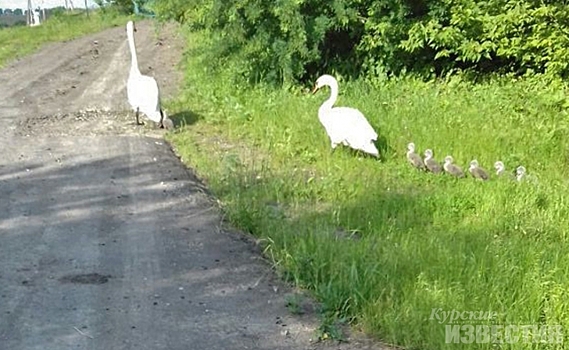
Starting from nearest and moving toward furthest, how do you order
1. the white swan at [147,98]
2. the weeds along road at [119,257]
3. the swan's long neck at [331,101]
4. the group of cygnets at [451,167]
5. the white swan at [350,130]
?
the weeds along road at [119,257], the group of cygnets at [451,167], the white swan at [350,130], the swan's long neck at [331,101], the white swan at [147,98]

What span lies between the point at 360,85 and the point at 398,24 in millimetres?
1204

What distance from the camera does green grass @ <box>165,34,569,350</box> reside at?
13.9 ft

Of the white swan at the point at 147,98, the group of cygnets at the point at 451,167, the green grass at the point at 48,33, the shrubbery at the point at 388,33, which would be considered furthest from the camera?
the green grass at the point at 48,33

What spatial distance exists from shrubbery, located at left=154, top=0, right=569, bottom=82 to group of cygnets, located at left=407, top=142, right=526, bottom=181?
3738 mm

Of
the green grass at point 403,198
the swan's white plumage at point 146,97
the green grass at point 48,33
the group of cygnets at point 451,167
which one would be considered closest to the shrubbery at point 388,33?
the green grass at point 403,198

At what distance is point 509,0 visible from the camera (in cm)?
1072

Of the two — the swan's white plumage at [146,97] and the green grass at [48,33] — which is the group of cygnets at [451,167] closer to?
the swan's white plumage at [146,97]

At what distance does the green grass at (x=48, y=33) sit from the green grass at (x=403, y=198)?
34.0ft

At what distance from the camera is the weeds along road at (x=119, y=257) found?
402cm

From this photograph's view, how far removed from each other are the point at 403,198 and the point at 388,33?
18.4 feet

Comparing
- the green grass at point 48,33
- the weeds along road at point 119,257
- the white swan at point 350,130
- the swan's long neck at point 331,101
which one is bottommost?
the weeds along road at point 119,257

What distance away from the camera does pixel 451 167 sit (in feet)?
24.5

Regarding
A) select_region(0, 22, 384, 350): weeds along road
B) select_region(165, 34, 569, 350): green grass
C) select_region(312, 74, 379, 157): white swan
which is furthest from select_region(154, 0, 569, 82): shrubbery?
select_region(312, 74, 379, 157): white swan

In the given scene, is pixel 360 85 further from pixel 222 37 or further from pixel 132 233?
pixel 132 233
